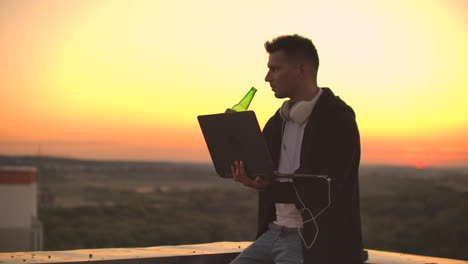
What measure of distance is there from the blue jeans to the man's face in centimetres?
50

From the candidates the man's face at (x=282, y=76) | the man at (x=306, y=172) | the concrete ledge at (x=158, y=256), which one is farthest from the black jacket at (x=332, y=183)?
the concrete ledge at (x=158, y=256)

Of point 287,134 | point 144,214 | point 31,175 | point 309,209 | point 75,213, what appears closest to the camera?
point 309,209

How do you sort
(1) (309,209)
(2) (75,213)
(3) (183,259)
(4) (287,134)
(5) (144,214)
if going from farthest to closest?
(5) (144,214)
(2) (75,213)
(3) (183,259)
(4) (287,134)
(1) (309,209)

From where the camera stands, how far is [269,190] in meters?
2.32

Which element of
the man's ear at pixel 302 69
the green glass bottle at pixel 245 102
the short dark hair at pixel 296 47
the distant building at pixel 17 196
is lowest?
the distant building at pixel 17 196

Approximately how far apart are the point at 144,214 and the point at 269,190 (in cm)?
3289

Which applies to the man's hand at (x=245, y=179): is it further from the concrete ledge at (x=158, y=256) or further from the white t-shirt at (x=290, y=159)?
the concrete ledge at (x=158, y=256)

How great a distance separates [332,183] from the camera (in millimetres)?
2225

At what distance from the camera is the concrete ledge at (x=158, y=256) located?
114 inches

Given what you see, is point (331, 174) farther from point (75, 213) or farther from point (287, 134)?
point (75, 213)

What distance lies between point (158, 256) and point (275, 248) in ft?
2.77

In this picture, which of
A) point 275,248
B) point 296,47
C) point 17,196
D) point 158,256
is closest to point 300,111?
point 296,47

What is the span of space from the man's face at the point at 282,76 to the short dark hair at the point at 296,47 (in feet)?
0.09

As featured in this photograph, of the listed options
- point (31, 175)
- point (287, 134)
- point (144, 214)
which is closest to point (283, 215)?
point (287, 134)
